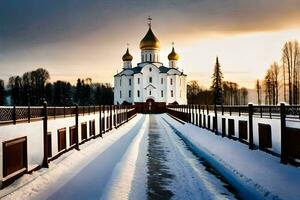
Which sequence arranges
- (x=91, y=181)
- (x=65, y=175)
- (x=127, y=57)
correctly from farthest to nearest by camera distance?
(x=127, y=57) < (x=65, y=175) < (x=91, y=181)

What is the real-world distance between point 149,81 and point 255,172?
83590mm


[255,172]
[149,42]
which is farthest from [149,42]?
[255,172]

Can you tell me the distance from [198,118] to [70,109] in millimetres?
18452

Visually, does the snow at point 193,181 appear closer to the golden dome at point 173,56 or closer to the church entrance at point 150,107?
the church entrance at point 150,107

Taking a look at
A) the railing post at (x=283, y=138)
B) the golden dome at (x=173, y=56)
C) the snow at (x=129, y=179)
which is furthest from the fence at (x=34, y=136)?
the golden dome at (x=173, y=56)

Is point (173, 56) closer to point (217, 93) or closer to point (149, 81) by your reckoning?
point (149, 81)

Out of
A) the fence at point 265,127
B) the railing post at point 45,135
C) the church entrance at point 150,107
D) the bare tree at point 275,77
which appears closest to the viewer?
the fence at point 265,127

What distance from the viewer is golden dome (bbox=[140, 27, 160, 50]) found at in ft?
313

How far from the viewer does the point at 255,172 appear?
11570mm

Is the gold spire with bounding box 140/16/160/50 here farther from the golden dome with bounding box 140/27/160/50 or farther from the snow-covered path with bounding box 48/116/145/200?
the snow-covered path with bounding box 48/116/145/200

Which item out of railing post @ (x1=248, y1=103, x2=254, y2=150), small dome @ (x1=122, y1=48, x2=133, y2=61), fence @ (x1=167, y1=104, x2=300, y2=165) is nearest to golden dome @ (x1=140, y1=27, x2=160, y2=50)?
small dome @ (x1=122, y1=48, x2=133, y2=61)

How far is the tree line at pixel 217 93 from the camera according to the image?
91.5 m

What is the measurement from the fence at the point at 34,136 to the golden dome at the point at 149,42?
76.2 meters

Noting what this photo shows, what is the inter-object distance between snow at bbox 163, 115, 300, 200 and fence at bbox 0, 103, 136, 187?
20.2 feet
